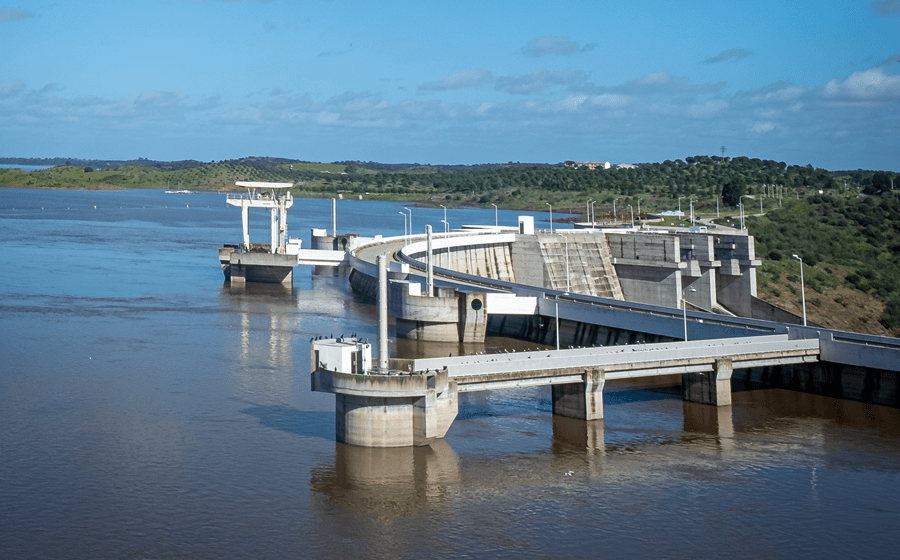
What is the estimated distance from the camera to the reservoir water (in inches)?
1078

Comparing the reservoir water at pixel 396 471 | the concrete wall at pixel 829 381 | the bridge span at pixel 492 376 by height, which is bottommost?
the reservoir water at pixel 396 471

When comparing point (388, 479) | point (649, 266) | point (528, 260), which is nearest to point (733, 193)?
point (528, 260)

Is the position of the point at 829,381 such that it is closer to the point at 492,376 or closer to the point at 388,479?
the point at 492,376

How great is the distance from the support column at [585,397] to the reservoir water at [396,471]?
0.69m

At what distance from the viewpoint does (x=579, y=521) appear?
94.5 ft

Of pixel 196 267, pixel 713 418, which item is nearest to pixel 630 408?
pixel 713 418

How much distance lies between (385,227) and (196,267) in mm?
72268

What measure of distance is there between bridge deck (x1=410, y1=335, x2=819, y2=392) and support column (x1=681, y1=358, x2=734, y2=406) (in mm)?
300

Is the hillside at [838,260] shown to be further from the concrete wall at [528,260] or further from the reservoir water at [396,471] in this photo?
the reservoir water at [396,471]

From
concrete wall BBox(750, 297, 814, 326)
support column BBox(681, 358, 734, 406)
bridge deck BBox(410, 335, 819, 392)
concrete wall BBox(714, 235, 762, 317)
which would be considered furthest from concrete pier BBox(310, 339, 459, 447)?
concrete wall BBox(714, 235, 762, 317)

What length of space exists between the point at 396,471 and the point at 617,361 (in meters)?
10.6

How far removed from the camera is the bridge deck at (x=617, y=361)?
36.7 meters

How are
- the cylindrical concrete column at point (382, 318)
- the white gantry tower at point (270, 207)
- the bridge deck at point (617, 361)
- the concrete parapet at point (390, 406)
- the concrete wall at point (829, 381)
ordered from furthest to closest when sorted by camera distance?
the white gantry tower at point (270, 207) → the concrete wall at point (829, 381) → the bridge deck at point (617, 361) → the cylindrical concrete column at point (382, 318) → the concrete parapet at point (390, 406)

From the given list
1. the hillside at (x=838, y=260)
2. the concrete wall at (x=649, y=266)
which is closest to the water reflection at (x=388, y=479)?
the concrete wall at (x=649, y=266)
